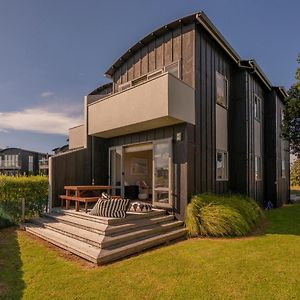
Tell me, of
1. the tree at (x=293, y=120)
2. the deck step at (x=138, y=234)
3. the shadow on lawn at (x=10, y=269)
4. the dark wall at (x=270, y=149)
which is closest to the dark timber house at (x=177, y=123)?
the dark wall at (x=270, y=149)

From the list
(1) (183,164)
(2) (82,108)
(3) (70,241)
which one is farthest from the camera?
(2) (82,108)

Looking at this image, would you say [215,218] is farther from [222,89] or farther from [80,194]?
[222,89]

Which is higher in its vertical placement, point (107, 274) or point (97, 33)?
point (97, 33)

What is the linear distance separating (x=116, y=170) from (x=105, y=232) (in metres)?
5.51

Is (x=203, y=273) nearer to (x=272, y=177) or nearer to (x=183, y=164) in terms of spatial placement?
(x=183, y=164)

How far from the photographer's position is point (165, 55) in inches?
394

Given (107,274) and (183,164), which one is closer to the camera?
(107,274)

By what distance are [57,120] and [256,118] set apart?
1539 cm

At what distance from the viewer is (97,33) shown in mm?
10828

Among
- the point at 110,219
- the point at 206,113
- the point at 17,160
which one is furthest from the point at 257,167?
A: the point at 17,160

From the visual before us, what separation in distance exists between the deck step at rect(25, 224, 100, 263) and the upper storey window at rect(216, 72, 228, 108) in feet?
27.0

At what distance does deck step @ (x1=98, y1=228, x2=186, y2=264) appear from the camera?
5.42 meters

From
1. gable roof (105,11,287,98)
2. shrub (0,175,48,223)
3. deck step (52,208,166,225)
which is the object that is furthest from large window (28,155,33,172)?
deck step (52,208,166,225)

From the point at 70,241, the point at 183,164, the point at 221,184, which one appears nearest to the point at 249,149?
the point at 221,184
